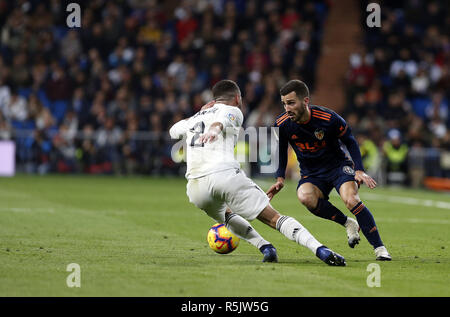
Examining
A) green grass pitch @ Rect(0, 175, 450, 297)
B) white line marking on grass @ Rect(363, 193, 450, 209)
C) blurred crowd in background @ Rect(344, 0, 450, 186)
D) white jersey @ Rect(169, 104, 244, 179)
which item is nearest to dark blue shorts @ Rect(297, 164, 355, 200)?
green grass pitch @ Rect(0, 175, 450, 297)

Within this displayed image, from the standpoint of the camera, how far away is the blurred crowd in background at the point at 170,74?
25.2m

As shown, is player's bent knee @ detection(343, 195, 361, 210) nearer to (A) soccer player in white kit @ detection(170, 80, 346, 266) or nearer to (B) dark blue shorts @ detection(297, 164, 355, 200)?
(B) dark blue shorts @ detection(297, 164, 355, 200)

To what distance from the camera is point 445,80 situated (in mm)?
26328

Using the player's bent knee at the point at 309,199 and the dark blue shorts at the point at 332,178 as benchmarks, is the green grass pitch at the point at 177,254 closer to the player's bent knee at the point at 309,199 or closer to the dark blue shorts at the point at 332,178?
the player's bent knee at the point at 309,199

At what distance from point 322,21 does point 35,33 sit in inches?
400

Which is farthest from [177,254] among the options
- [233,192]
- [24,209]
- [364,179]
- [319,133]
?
[24,209]

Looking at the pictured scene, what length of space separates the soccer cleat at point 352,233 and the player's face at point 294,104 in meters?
A: 1.37

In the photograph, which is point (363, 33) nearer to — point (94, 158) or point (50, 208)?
point (94, 158)

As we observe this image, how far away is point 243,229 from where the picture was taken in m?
8.54

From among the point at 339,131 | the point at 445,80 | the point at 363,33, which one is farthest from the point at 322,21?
the point at 339,131

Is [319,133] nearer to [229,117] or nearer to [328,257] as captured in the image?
[229,117]

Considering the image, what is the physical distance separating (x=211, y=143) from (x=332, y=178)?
5.87 ft

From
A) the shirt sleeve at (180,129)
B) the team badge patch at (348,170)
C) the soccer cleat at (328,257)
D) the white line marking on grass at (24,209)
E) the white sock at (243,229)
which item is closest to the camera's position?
the soccer cleat at (328,257)

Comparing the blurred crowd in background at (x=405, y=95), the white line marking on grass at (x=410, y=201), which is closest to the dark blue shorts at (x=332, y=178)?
the white line marking on grass at (x=410, y=201)
